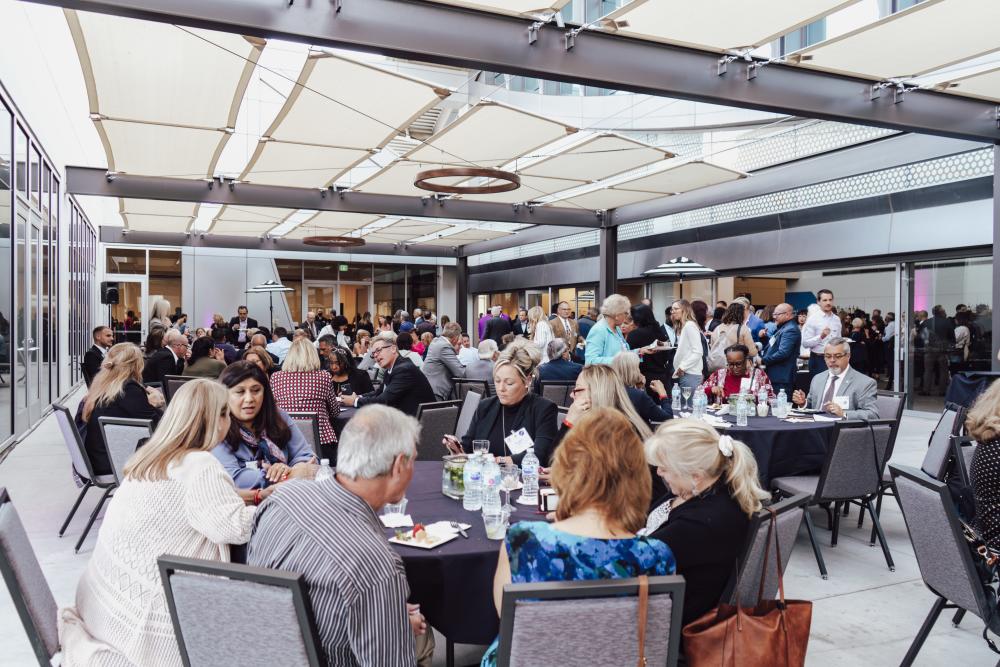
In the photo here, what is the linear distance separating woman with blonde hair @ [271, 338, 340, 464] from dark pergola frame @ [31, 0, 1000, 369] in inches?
86.3

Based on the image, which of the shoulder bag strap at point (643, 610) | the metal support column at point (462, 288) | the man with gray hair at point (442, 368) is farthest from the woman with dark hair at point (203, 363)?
the metal support column at point (462, 288)

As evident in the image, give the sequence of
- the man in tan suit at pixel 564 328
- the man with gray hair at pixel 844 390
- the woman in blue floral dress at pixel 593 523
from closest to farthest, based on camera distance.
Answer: the woman in blue floral dress at pixel 593 523 → the man with gray hair at pixel 844 390 → the man in tan suit at pixel 564 328

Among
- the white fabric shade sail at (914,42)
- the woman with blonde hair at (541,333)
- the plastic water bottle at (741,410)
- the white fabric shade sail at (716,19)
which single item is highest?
the white fabric shade sail at (716,19)

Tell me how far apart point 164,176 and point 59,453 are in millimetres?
4502

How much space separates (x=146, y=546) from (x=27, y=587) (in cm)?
31

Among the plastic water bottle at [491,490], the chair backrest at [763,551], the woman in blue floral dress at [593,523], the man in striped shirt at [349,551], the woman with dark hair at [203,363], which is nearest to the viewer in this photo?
the man in striped shirt at [349,551]

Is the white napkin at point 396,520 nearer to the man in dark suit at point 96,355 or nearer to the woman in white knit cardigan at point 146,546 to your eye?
the woman in white knit cardigan at point 146,546

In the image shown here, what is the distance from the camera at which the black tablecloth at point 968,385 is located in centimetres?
562

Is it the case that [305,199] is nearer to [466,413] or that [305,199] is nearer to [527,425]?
[466,413]

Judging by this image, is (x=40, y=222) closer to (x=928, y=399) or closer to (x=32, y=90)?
(x=32, y=90)

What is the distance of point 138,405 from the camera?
16.5ft

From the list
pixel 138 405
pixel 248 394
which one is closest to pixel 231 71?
pixel 138 405

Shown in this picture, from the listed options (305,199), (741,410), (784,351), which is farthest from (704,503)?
(305,199)

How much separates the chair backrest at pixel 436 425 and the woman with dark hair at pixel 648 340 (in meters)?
2.83
